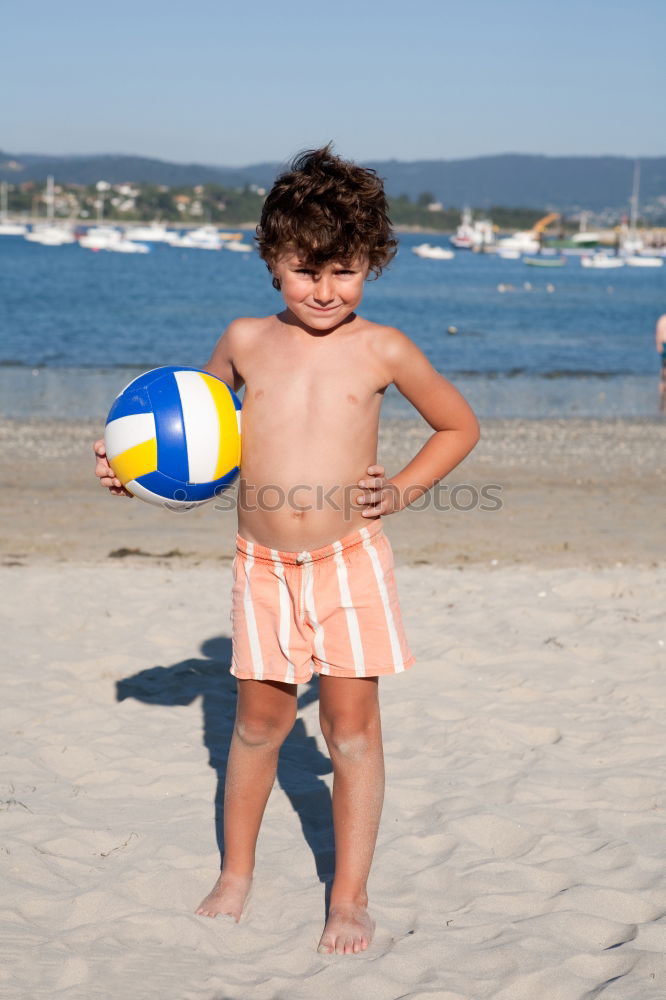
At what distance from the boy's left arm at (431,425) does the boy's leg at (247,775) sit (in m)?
0.63

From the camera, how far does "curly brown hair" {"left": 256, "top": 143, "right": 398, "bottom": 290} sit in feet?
9.84

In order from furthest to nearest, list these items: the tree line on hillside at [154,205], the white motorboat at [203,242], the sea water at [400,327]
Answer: the tree line on hillside at [154,205] → the white motorboat at [203,242] → the sea water at [400,327]

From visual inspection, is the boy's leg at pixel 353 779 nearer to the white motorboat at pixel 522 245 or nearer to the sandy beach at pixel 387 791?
the sandy beach at pixel 387 791

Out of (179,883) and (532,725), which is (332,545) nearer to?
(179,883)

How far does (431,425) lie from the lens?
3.15 metres

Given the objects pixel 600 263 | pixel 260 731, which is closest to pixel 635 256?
pixel 600 263

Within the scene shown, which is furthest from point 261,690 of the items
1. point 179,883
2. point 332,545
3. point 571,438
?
point 571,438

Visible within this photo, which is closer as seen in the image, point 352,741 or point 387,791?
point 352,741

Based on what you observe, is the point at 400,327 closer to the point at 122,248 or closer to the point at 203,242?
the point at 122,248

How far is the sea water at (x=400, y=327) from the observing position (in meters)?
19.2

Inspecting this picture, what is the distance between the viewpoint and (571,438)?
1433 cm

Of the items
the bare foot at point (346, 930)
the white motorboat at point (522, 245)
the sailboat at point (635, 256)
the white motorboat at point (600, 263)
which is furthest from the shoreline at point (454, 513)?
the white motorboat at point (522, 245)

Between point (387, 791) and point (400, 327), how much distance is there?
32040mm

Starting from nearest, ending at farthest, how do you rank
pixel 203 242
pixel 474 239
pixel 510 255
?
1. pixel 203 242
2. pixel 510 255
3. pixel 474 239
